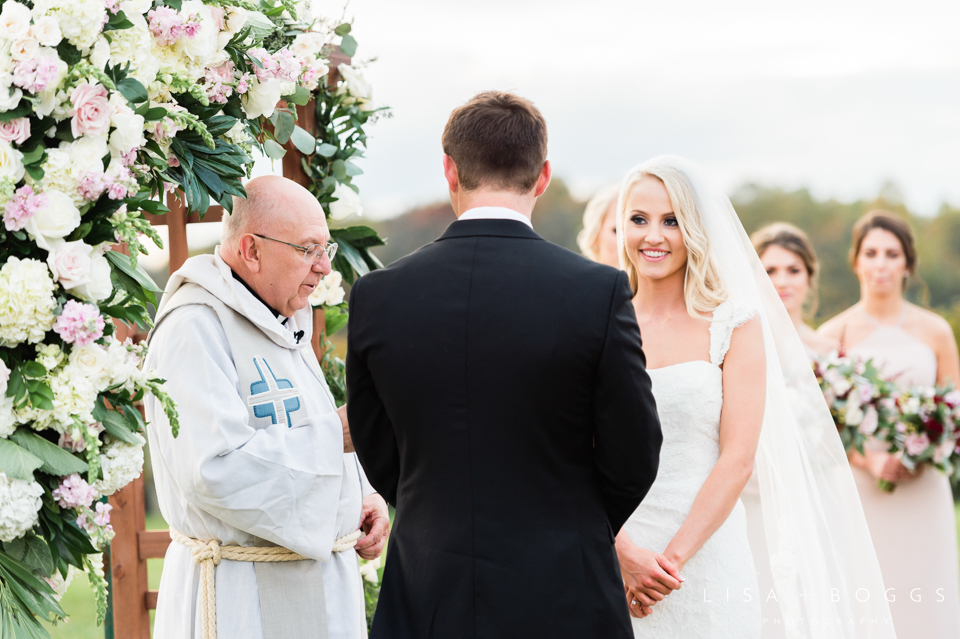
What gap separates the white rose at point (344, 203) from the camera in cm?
352

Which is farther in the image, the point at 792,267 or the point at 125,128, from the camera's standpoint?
the point at 792,267

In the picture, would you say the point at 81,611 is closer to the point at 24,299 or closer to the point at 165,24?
the point at 24,299

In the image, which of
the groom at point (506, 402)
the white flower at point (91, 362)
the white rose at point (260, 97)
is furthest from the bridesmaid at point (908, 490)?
the white flower at point (91, 362)

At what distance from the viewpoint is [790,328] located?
10.6 feet

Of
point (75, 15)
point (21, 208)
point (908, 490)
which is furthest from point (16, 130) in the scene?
point (908, 490)

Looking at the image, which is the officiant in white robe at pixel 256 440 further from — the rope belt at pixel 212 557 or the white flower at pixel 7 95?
the white flower at pixel 7 95

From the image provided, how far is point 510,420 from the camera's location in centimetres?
193

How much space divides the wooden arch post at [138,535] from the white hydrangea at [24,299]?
1.75 metres

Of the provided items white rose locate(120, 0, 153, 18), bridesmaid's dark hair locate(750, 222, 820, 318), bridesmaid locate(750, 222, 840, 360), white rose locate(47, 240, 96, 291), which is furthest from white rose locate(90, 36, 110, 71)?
bridesmaid locate(750, 222, 840, 360)

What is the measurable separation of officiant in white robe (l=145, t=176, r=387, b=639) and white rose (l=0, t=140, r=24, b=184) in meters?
0.84

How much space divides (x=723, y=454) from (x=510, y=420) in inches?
46.3

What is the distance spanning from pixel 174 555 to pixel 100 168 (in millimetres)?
1373

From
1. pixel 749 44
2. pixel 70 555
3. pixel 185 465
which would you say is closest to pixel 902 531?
pixel 185 465

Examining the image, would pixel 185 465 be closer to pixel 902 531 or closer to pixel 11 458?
pixel 11 458
